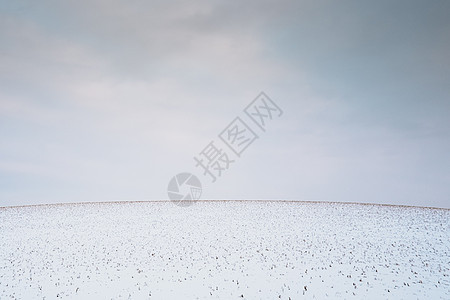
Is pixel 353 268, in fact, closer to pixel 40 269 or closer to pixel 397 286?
pixel 397 286

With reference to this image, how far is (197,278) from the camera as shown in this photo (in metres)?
17.1

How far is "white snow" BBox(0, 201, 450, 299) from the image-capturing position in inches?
613

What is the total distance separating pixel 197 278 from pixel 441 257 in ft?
49.2

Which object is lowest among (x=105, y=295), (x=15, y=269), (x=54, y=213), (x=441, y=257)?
(x=441, y=257)

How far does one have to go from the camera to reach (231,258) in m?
20.1

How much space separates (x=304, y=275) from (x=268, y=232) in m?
10.4

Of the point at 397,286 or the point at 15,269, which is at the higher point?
the point at 15,269

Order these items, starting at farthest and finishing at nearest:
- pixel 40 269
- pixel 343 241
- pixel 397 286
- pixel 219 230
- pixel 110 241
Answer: pixel 219 230
pixel 110 241
pixel 343 241
pixel 40 269
pixel 397 286

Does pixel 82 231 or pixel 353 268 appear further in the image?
pixel 82 231

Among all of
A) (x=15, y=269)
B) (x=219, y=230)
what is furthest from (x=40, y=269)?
(x=219, y=230)

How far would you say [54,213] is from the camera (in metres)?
43.2

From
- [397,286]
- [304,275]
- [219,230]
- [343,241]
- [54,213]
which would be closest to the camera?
[397,286]

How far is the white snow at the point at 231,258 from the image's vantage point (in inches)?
613

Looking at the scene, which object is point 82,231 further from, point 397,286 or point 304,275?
point 397,286
